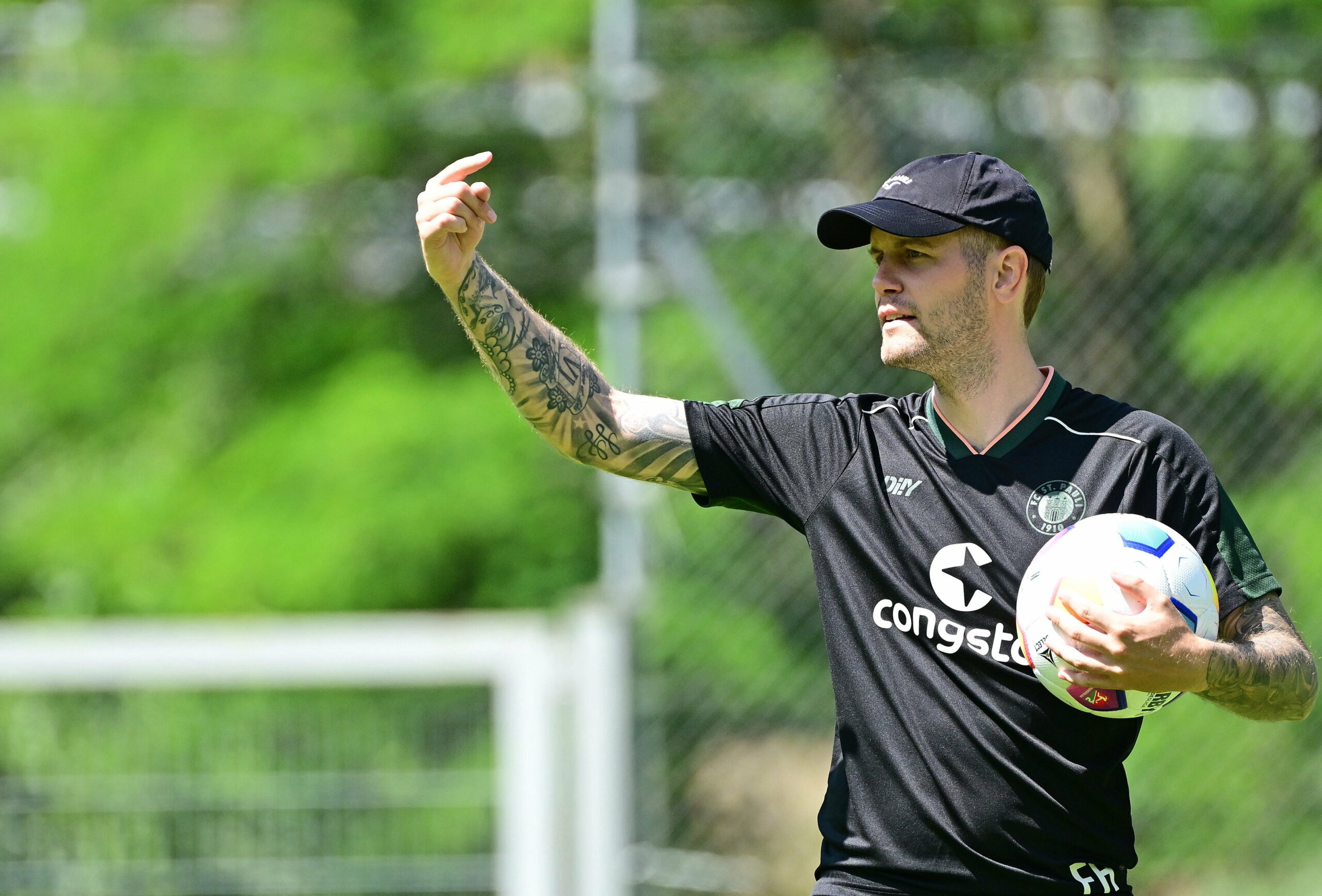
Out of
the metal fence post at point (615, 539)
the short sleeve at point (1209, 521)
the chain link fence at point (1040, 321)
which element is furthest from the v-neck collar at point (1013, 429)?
the metal fence post at point (615, 539)

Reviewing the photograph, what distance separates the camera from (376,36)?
9.11m

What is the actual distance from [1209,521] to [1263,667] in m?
0.30

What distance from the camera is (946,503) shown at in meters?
2.72

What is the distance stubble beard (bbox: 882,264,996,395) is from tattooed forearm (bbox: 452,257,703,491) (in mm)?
495

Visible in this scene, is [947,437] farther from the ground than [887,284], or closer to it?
closer to it

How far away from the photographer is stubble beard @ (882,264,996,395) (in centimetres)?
274

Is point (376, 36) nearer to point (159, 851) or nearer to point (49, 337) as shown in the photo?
point (49, 337)

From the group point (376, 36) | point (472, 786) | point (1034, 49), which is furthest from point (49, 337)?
point (1034, 49)

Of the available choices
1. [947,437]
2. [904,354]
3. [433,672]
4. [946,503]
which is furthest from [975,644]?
[433,672]

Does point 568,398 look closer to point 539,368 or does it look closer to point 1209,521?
point 539,368

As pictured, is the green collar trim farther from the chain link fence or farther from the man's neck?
the chain link fence

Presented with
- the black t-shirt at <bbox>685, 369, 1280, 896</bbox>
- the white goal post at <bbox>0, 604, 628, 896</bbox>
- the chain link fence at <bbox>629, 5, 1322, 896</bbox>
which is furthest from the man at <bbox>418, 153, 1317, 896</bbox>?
the white goal post at <bbox>0, 604, 628, 896</bbox>

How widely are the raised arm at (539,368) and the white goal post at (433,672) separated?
2.90m

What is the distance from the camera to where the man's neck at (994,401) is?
278cm
